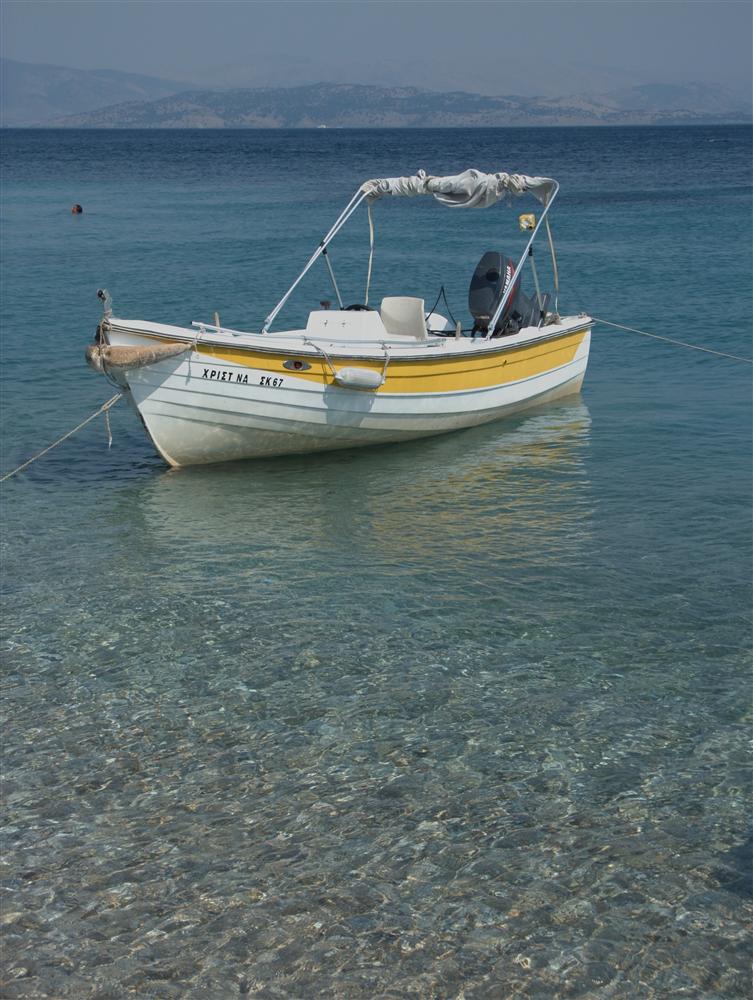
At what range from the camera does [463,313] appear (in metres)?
24.5

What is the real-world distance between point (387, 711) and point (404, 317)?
26.9 feet

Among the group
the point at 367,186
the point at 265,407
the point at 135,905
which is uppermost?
the point at 367,186

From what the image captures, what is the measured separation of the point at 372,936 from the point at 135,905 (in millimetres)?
1209

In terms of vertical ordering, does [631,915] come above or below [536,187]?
below

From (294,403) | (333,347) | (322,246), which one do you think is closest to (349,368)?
(333,347)

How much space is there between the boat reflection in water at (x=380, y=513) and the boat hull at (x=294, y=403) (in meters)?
0.29

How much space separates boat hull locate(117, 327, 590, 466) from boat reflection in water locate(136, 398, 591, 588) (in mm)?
286

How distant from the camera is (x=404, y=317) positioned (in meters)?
15.1

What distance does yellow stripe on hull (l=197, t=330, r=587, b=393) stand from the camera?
13.1 meters

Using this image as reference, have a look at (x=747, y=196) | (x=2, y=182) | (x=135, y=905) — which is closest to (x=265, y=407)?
(x=135, y=905)

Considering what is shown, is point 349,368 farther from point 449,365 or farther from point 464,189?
point 464,189

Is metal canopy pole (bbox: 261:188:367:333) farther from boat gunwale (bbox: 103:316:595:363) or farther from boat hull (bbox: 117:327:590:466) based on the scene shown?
boat hull (bbox: 117:327:590:466)

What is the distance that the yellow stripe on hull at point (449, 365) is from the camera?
1306 cm

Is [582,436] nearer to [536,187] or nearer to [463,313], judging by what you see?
[536,187]
